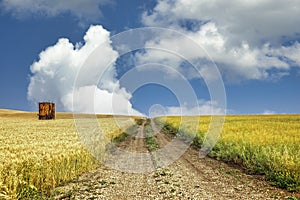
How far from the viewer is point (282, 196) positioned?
1246 cm

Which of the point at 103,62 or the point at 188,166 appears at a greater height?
the point at 103,62

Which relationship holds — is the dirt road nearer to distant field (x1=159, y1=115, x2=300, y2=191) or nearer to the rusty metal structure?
distant field (x1=159, y1=115, x2=300, y2=191)

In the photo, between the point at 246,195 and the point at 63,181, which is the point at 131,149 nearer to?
the point at 63,181

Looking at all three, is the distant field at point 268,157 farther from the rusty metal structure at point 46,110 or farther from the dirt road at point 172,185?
the rusty metal structure at point 46,110

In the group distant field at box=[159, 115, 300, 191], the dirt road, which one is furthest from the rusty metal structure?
the dirt road

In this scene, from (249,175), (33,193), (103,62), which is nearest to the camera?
(33,193)

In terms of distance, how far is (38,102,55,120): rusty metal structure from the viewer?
8719cm

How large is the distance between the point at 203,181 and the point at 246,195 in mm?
2629

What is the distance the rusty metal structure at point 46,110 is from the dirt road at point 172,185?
71.9 m

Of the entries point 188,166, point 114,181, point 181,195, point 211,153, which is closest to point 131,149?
point 211,153

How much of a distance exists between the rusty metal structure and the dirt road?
236 feet

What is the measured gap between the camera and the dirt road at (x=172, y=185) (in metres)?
12.6

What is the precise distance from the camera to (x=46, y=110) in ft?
288

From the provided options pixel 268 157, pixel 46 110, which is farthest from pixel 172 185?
pixel 46 110
